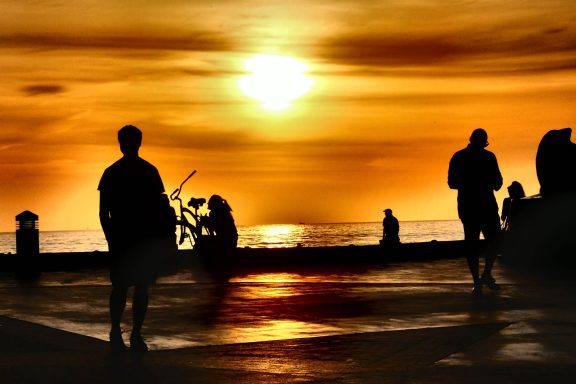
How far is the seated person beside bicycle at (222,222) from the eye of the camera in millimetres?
24828

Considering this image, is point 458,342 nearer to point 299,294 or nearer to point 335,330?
point 335,330

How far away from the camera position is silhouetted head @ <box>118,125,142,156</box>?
10078 millimetres

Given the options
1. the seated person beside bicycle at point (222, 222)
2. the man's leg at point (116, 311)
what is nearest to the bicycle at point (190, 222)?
the seated person beside bicycle at point (222, 222)

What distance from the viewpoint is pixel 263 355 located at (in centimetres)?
942

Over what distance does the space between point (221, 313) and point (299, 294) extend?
8.96ft

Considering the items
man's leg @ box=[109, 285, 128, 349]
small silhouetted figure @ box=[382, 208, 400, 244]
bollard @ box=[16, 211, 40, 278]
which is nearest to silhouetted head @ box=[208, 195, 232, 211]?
bollard @ box=[16, 211, 40, 278]

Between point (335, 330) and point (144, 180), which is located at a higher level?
point (144, 180)

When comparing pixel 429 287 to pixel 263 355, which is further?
pixel 429 287

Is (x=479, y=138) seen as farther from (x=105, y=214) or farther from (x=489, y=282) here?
Result: (x=105, y=214)

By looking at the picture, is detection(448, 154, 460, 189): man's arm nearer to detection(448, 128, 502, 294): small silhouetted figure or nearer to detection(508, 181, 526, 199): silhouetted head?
detection(448, 128, 502, 294): small silhouetted figure

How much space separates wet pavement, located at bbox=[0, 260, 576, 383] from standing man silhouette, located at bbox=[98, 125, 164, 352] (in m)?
0.65

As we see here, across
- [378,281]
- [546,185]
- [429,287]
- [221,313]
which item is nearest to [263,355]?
[221,313]

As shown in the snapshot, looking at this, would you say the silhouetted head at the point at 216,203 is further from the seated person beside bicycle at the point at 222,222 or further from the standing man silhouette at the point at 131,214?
the standing man silhouette at the point at 131,214

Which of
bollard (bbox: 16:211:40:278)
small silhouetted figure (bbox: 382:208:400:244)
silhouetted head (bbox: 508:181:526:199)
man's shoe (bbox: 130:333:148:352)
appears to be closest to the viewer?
man's shoe (bbox: 130:333:148:352)
